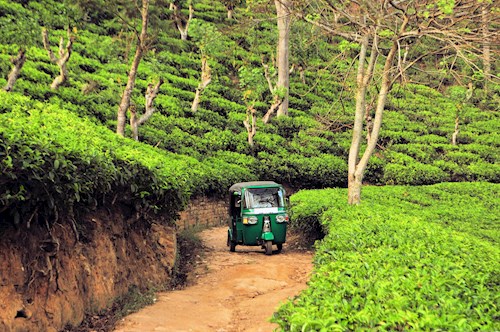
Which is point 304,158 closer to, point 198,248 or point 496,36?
point 198,248

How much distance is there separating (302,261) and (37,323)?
293 inches

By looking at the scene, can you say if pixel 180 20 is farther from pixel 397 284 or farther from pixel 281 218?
pixel 397 284

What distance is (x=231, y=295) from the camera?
9.48 metres

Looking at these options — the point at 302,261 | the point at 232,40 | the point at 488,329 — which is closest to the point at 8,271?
the point at 488,329

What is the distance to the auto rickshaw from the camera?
13.4 metres

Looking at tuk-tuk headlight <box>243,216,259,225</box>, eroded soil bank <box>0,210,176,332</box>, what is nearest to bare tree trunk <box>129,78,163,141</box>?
tuk-tuk headlight <box>243,216,259,225</box>

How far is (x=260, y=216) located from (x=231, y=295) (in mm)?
4115

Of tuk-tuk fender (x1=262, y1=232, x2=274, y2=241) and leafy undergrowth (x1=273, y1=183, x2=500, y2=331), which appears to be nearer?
leafy undergrowth (x1=273, y1=183, x2=500, y2=331)

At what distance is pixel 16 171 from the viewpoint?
556 cm

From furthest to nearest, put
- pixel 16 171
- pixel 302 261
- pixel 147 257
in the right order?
pixel 302 261, pixel 147 257, pixel 16 171

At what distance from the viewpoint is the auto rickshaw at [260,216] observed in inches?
527

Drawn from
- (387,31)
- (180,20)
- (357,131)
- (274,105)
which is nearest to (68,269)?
(387,31)

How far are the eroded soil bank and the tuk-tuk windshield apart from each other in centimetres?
416

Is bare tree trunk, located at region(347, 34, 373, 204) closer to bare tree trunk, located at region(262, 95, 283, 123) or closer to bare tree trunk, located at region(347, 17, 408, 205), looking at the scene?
bare tree trunk, located at region(347, 17, 408, 205)
